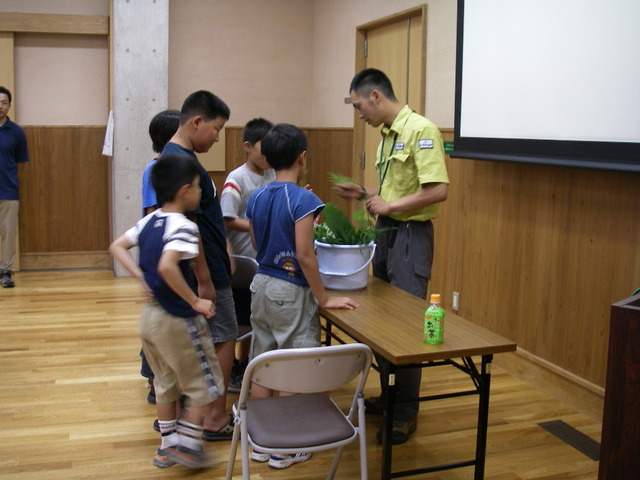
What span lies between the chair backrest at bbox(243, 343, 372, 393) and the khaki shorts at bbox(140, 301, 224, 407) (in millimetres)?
522

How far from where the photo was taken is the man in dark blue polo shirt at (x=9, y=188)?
241 inches

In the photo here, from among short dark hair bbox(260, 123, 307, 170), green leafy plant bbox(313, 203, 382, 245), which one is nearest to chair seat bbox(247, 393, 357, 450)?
green leafy plant bbox(313, 203, 382, 245)

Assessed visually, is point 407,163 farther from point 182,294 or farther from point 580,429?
point 580,429

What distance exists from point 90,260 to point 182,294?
487 cm

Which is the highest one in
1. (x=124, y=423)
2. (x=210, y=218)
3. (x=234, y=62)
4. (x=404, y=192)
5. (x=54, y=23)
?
(x=54, y=23)

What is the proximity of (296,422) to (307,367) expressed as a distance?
222mm

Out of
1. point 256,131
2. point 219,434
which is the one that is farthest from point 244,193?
point 219,434

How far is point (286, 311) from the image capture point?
2820 millimetres

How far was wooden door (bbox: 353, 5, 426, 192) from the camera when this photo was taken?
516 cm

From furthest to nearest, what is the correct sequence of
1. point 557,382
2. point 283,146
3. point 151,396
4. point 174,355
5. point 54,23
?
point 54,23 → point 557,382 → point 151,396 → point 283,146 → point 174,355

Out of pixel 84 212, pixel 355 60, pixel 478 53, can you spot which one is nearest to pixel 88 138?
pixel 84 212

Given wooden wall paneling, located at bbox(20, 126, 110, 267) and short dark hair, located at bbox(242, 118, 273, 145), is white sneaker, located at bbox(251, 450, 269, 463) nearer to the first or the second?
short dark hair, located at bbox(242, 118, 273, 145)

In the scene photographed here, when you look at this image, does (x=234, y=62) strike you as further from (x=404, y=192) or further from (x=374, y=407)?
(x=374, y=407)

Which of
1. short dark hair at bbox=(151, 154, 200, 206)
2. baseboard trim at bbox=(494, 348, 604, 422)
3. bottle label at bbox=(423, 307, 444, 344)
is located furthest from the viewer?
baseboard trim at bbox=(494, 348, 604, 422)
